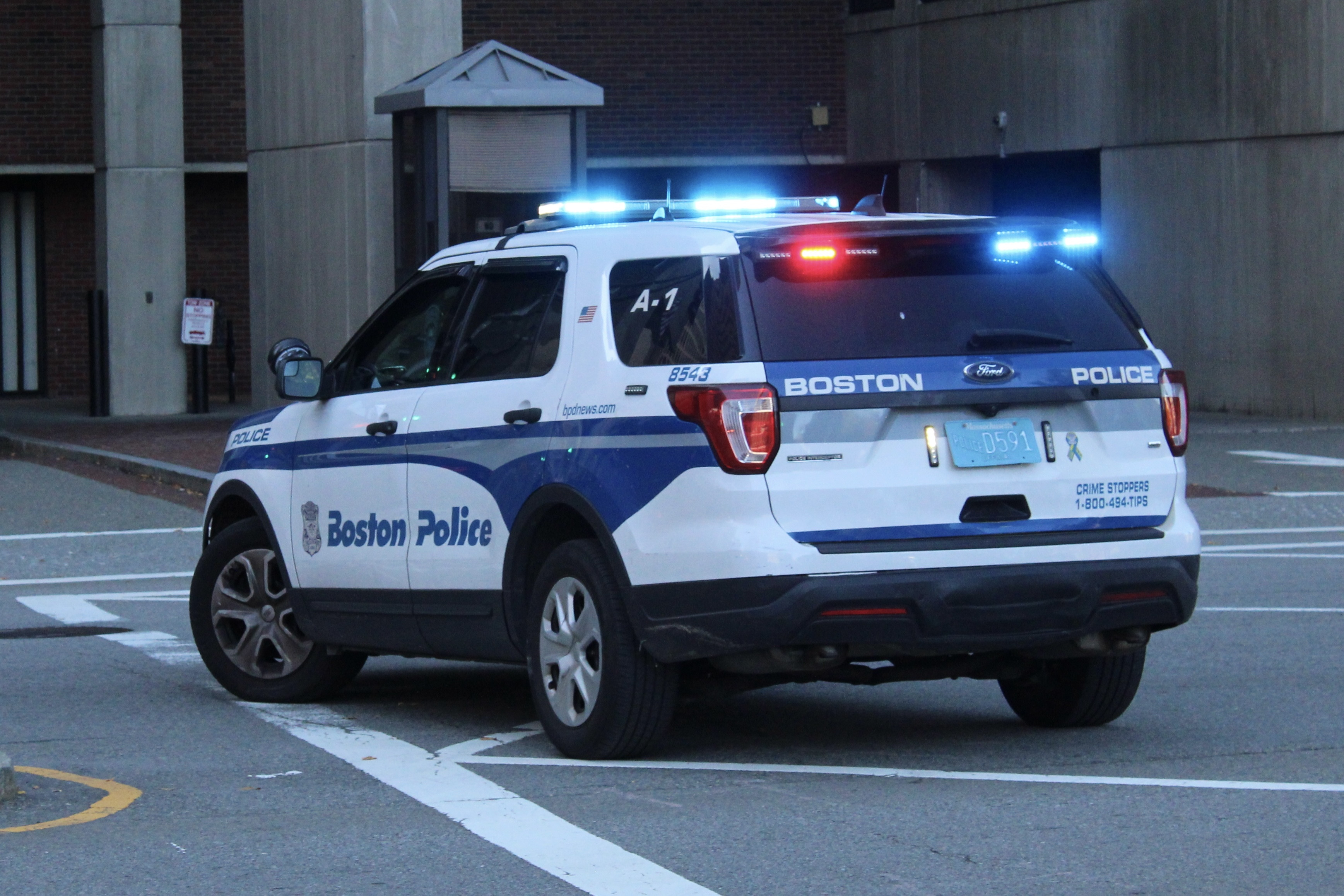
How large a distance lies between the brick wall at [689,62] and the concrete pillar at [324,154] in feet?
25.2

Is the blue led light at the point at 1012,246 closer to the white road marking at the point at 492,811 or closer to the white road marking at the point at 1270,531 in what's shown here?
the white road marking at the point at 492,811

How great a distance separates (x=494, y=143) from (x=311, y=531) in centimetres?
1115

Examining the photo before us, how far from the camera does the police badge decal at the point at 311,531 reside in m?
8.67

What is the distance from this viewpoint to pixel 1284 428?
2281 centimetres

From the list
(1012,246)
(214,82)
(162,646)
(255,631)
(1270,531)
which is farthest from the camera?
(214,82)

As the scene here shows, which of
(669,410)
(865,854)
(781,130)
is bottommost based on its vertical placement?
(865,854)

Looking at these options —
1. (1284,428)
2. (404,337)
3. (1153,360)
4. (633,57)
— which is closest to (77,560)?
(404,337)

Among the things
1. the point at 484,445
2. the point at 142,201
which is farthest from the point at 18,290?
the point at 484,445

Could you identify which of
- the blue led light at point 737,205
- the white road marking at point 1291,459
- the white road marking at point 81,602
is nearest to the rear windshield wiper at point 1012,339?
the blue led light at point 737,205

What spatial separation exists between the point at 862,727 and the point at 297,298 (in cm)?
1527

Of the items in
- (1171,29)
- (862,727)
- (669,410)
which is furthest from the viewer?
(1171,29)

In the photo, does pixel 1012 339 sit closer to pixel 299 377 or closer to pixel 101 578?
pixel 299 377

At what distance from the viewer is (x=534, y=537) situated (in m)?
7.64

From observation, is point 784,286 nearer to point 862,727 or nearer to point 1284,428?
point 862,727
